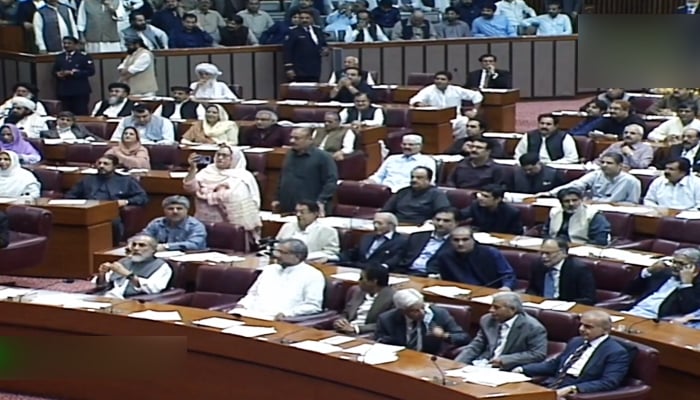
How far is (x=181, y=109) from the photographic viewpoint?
13516mm

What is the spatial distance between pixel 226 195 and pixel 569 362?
14.1ft

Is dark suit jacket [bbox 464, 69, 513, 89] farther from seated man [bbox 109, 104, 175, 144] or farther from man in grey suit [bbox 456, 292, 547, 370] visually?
man in grey suit [bbox 456, 292, 547, 370]

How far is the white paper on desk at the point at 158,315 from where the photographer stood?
6.57 metres

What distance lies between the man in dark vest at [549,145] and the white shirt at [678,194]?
1.78 m

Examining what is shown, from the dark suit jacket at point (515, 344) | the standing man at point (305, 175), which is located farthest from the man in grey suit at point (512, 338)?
the standing man at point (305, 175)

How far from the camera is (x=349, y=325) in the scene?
6574 mm

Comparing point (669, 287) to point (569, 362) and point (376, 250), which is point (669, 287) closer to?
point (569, 362)

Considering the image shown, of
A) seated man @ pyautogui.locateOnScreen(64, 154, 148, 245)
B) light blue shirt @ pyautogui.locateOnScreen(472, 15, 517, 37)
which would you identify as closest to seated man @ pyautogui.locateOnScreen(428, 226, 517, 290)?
seated man @ pyautogui.locateOnScreen(64, 154, 148, 245)

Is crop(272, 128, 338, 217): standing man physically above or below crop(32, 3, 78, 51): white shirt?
below

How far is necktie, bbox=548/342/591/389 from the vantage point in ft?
18.5

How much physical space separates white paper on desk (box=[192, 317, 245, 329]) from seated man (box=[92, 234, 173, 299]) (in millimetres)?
1177

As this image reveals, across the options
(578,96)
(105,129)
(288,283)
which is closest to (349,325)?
(288,283)

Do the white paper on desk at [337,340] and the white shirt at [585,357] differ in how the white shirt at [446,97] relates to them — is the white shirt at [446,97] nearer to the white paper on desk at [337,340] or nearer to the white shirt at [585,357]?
the white paper on desk at [337,340]

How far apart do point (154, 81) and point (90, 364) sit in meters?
13.5
